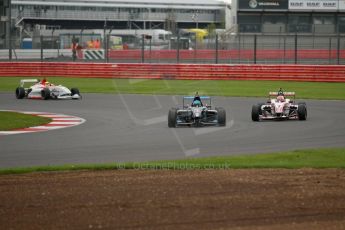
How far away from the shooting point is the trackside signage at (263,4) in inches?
2579

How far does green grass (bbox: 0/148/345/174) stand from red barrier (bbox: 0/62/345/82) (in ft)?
76.7

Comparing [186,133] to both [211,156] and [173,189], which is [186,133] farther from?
[173,189]

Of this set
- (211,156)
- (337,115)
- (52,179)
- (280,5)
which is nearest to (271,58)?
(280,5)

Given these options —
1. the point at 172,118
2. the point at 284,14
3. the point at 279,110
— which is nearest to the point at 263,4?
the point at 284,14

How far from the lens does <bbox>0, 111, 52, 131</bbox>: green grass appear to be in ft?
66.4

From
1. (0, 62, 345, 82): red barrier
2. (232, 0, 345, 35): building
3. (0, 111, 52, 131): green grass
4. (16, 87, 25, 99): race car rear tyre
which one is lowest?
(0, 111, 52, 131): green grass

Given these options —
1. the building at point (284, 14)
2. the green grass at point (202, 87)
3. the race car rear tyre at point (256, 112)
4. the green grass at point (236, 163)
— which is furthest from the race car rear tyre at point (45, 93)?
the building at point (284, 14)

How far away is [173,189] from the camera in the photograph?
10891 millimetres

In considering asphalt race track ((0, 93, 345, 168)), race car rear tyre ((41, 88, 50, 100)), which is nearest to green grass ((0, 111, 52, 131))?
asphalt race track ((0, 93, 345, 168))

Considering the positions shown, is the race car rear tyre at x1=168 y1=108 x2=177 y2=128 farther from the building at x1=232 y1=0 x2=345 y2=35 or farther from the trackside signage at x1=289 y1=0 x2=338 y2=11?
the trackside signage at x1=289 y1=0 x2=338 y2=11

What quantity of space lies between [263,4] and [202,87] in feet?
104

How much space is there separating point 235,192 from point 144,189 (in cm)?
121

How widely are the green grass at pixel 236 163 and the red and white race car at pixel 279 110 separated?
6.37m

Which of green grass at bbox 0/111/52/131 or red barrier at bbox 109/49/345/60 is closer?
green grass at bbox 0/111/52/131
